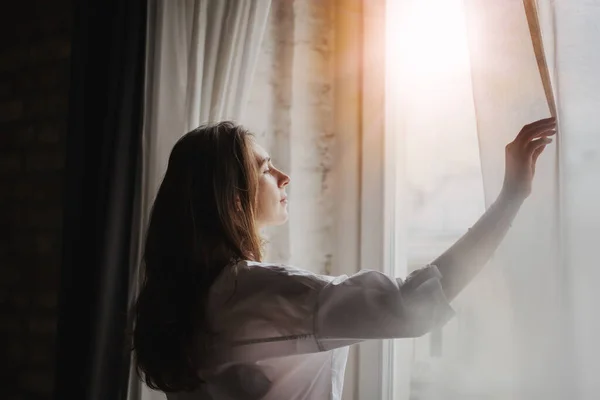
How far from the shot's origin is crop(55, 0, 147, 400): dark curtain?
1662mm

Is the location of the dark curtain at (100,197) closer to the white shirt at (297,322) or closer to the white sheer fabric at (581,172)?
the white shirt at (297,322)

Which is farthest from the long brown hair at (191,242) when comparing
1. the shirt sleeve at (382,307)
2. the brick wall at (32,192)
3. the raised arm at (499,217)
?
the brick wall at (32,192)

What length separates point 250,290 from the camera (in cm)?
118

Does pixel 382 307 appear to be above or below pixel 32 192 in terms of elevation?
below

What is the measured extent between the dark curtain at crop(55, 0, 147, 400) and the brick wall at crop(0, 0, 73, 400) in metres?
0.26

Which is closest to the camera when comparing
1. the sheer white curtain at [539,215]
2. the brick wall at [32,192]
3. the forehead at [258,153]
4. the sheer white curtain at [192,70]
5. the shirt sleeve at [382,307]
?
the shirt sleeve at [382,307]

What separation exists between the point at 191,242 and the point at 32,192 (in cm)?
95

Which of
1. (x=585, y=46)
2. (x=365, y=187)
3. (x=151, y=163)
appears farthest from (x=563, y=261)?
(x=151, y=163)

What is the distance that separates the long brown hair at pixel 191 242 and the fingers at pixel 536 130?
480 mm

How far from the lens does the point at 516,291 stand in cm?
121

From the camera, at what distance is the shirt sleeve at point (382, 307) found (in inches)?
42.3

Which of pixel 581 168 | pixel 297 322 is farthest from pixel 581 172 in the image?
pixel 297 322

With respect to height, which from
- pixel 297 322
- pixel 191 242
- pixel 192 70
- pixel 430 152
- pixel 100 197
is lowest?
pixel 297 322

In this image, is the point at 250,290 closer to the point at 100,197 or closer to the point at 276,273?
the point at 276,273
